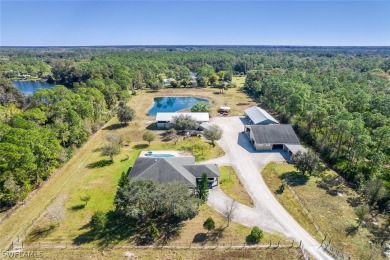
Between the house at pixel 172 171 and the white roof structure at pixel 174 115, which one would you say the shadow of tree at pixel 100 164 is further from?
the white roof structure at pixel 174 115

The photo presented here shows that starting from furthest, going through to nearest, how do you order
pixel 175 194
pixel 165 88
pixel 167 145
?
pixel 165 88 < pixel 167 145 < pixel 175 194

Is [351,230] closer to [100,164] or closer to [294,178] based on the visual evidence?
[294,178]

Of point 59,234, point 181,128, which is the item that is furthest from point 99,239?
point 181,128

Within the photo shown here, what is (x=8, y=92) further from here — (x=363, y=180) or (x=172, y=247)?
(x=363, y=180)

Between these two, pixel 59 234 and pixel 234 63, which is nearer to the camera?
pixel 59 234

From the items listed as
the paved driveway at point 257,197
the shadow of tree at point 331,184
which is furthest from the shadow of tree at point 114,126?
the shadow of tree at point 331,184

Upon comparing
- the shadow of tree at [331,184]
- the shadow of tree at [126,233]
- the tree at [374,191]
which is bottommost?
the shadow of tree at [126,233]
